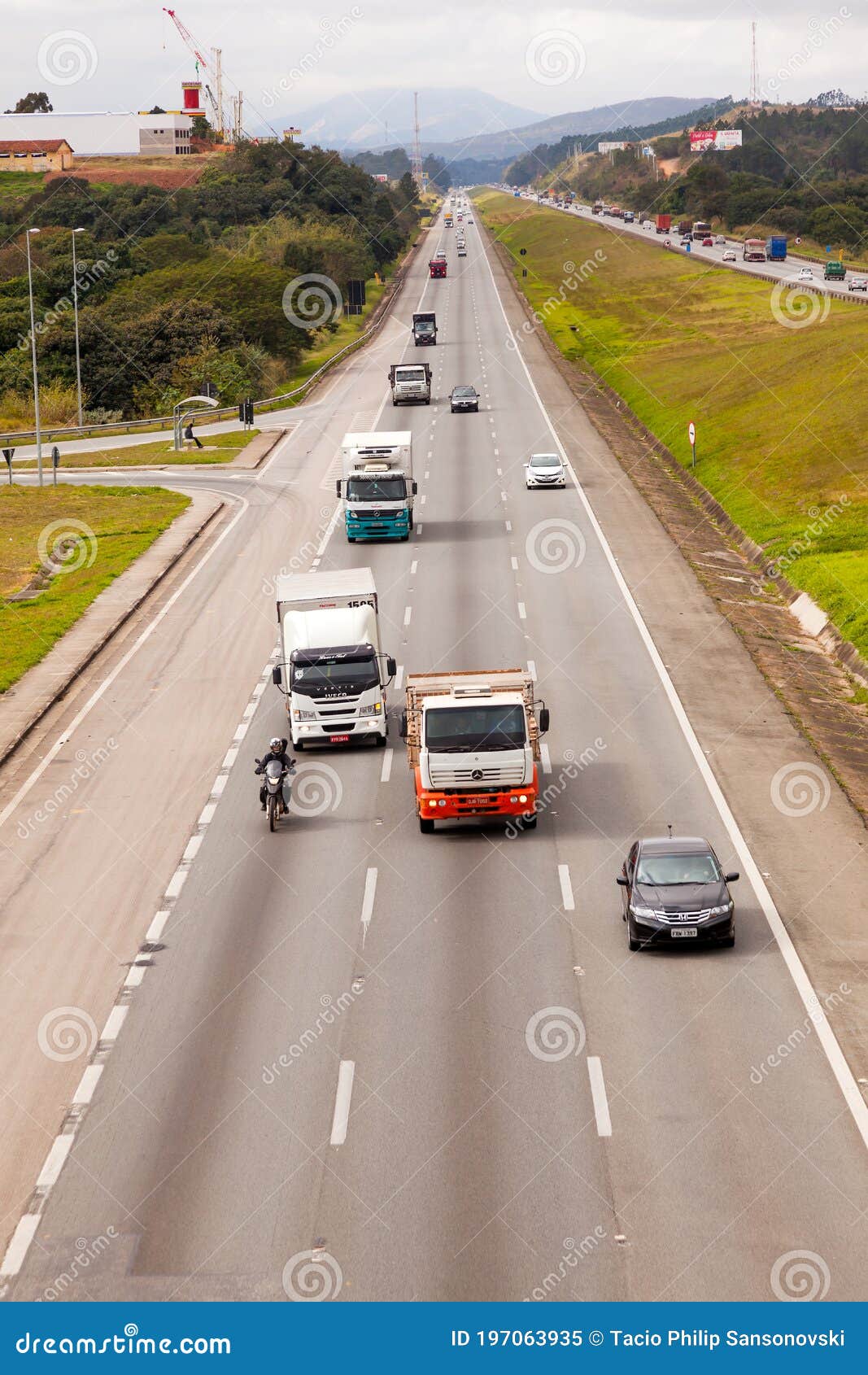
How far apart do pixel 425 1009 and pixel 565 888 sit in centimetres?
524

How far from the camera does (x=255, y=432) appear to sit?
86125mm

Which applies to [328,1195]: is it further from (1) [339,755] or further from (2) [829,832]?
(1) [339,755]

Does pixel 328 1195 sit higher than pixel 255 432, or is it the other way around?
pixel 255 432

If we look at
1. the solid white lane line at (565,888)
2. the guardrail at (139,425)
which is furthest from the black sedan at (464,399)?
the solid white lane line at (565,888)

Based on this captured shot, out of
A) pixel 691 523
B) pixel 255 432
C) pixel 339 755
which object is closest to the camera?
pixel 339 755

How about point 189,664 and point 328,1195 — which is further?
point 189,664

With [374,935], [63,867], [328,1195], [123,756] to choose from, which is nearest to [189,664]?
[123,756]

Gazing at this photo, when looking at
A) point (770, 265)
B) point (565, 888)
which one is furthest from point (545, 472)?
point (770, 265)

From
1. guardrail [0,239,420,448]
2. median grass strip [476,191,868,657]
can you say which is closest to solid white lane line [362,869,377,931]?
median grass strip [476,191,868,657]

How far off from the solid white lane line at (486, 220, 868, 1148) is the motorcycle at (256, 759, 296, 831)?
340 inches

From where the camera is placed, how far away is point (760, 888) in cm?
2755

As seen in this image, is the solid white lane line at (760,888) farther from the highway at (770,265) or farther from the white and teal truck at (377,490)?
the highway at (770,265)

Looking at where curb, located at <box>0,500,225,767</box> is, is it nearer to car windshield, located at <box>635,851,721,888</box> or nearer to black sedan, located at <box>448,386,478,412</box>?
car windshield, located at <box>635,851,721,888</box>

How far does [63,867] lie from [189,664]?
563 inches
